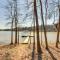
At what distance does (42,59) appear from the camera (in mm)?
10781

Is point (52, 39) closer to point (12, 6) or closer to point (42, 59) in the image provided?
point (12, 6)

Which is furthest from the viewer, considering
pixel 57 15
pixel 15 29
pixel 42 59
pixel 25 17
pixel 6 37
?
pixel 6 37

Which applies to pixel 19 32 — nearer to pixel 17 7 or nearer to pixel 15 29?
pixel 15 29

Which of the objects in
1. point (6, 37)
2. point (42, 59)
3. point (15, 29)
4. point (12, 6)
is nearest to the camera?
point (42, 59)

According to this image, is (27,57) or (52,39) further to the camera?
(52,39)

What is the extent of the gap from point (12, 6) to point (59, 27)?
26.3ft

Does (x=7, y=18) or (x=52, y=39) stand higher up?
(x=7, y=18)

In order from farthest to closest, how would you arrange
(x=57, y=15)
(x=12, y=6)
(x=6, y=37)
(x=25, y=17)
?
(x=6, y=37) → (x=12, y=6) → (x=25, y=17) → (x=57, y=15)

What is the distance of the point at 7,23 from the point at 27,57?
14.9m

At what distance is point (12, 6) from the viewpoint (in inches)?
880

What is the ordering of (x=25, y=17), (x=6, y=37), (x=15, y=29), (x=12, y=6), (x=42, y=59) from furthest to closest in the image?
(x=6, y=37), (x=15, y=29), (x=12, y=6), (x=25, y=17), (x=42, y=59)

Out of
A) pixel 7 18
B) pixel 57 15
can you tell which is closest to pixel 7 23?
pixel 7 18

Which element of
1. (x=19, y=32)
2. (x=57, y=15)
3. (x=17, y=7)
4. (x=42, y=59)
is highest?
(x=17, y=7)

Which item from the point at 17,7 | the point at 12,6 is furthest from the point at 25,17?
the point at 12,6
